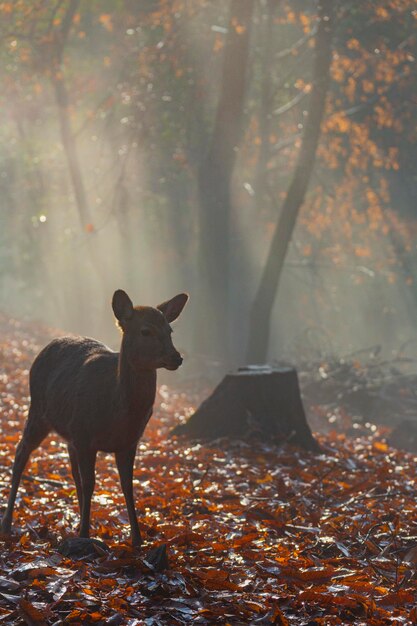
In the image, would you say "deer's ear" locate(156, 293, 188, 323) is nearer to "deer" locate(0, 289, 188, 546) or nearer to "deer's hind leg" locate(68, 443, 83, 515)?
"deer" locate(0, 289, 188, 546)

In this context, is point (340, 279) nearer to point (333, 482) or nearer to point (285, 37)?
point (285, 37)

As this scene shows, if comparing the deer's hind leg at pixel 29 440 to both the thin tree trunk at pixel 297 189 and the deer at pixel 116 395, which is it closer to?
the deer at pixel 116 395

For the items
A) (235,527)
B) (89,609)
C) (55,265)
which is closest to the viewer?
(89,609)

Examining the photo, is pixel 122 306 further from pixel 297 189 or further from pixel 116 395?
pixel 297 189

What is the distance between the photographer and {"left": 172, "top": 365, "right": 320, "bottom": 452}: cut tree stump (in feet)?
39.9

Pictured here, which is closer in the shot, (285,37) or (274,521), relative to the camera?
(274,521)

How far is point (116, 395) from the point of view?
273 inches

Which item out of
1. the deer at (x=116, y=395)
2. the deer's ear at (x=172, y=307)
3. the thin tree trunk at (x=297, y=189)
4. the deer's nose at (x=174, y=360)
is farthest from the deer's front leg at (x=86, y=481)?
the thin tree trunk at (x=297, y=189)

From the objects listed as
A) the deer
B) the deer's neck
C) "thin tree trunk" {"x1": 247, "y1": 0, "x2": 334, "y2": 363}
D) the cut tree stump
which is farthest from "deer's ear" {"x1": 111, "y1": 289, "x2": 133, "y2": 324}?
"thin tree trunk" {"x1": 247, "y1": 0, "x2": 334, "y2": 363}

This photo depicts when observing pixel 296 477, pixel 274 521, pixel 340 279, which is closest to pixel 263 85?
pixel 340 279

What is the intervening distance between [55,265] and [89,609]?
38.7 m

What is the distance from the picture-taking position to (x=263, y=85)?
25.9m

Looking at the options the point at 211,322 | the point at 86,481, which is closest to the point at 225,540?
the point at 86,481

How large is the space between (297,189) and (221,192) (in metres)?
2.10
